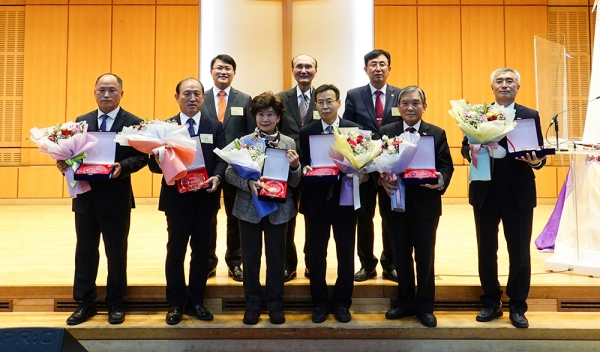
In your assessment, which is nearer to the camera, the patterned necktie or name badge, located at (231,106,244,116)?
the patterned necktie

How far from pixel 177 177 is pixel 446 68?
243 inches

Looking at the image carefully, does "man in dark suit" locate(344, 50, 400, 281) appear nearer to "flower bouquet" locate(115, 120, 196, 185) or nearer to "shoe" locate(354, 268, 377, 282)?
"shoe" locate(354, 268, 377, 282)

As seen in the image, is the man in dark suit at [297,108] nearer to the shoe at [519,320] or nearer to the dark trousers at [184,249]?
the dark trousers at [184,249]

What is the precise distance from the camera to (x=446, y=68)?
7863 millimetres

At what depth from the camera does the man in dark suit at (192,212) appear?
2859 millimetres

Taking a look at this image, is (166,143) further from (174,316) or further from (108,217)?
(174,316)

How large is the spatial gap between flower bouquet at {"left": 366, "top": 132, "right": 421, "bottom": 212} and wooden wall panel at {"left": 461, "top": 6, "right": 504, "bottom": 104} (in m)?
5.59

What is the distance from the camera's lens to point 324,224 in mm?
2920

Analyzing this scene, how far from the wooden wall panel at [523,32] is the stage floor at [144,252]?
2368 mm

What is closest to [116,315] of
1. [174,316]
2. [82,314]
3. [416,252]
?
[82,314]

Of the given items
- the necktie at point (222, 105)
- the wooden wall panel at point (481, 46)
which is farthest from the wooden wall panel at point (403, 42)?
the necktie at point (222, 105)

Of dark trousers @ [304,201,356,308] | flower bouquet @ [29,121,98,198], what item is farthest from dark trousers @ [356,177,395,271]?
flower bouquet @ [29,121,98,198]

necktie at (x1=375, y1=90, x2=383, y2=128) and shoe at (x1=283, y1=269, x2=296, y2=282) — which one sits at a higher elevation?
necktie at (x1=375, y1=90, x2=383, y2=128)

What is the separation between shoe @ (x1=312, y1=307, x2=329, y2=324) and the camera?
2.92 metres
